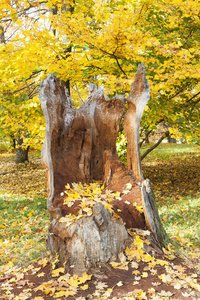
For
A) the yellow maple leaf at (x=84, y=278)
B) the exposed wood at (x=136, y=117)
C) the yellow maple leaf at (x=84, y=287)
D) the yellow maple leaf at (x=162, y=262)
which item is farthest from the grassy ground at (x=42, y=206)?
the exposed wood at (x=136, y=117)

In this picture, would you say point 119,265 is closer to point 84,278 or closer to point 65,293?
point 84,278

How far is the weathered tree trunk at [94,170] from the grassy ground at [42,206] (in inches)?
32.0

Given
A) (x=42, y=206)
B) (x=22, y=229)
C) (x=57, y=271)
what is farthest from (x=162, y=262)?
(x=42, y=206)

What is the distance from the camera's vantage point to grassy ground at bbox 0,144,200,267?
4.44 meters

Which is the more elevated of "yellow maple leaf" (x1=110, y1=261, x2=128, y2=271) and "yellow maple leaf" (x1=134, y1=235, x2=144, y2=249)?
"yellow maple leaf" (x1=134, y1=235, x2=144, y2=249)

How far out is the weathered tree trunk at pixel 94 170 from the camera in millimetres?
3175

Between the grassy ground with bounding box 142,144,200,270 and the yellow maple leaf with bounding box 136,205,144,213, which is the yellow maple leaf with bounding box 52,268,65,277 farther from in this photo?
the grassy ground with bounding box 142,144,200,270

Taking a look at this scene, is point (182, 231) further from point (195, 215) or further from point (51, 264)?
point (51, 264)

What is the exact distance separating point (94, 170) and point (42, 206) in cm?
349

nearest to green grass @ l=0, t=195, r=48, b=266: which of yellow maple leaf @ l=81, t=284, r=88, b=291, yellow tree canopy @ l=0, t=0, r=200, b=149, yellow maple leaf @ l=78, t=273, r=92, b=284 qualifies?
yellow maple leaf @ l=78, t=273, r=92, b=284

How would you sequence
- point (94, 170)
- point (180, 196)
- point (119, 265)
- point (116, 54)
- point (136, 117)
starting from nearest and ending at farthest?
1. point (119, 265)
2. point (136, 117)
3. point (94, 170)
4. point (116, 54)
5. point (180, 196)

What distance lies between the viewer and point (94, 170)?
464 centimetres

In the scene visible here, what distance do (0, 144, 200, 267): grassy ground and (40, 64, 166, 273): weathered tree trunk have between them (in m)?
0.81

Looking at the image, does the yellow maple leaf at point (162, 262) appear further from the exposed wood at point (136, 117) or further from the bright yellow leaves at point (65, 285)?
the exposed wood at point (136, 117)
